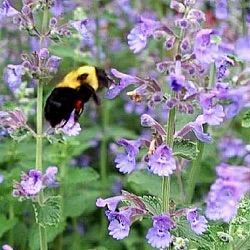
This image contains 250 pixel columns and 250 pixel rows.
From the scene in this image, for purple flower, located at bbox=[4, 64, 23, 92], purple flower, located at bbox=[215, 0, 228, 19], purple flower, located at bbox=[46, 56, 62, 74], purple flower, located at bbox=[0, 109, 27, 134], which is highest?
purple flower, located at bbox=[215, 0, 228, 19]

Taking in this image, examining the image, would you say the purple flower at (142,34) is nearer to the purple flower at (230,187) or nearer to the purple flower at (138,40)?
the purple flower at (138,40)

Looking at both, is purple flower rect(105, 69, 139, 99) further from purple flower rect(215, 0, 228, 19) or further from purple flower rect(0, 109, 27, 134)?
purple flower rect(215, 0, 228, 19)

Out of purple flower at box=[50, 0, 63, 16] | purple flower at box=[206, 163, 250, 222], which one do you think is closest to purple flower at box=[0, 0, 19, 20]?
purple flower at box=[50, 0, 63, 16]

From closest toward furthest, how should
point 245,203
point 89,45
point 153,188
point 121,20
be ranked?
point 245,203 → point 153,188 → point 89,45 → point 121,20

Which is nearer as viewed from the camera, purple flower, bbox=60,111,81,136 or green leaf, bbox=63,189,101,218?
purple flower, bbox=60,111,81,136

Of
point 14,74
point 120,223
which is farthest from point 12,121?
point 120,223

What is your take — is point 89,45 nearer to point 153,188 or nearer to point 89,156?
point 89,156

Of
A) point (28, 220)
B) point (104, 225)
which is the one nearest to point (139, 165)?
point (104, 225)
